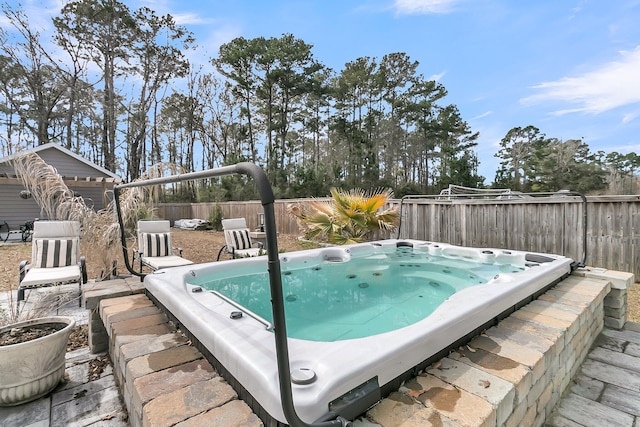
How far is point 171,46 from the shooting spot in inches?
701

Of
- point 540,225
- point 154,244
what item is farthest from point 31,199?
point 540,225

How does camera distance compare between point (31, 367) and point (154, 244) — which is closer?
point (31, 367)

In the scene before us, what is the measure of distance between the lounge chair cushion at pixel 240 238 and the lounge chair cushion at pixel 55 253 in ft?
7.85

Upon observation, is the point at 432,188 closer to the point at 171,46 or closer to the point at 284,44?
the point at 284,44

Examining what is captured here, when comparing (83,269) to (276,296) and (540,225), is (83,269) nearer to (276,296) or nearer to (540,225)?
(276,296)

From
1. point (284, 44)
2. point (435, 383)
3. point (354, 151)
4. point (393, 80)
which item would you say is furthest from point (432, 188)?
point (435, 383)

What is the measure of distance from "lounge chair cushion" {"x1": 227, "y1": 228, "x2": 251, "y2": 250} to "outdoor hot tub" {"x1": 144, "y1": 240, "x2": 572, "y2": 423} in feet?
6.31

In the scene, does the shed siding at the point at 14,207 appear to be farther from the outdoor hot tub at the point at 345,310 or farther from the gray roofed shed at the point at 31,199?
the outdoor hot tub at the point at 345,310

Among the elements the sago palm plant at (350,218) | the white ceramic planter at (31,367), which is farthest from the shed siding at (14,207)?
the white ceramic planter at (31,367)

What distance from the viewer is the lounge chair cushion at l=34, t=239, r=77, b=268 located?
14.1ft

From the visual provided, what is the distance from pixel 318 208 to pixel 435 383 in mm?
5466

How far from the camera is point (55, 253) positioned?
4395 millimetres

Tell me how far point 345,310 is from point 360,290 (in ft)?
2.28

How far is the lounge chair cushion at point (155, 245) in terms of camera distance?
5.15 metres
